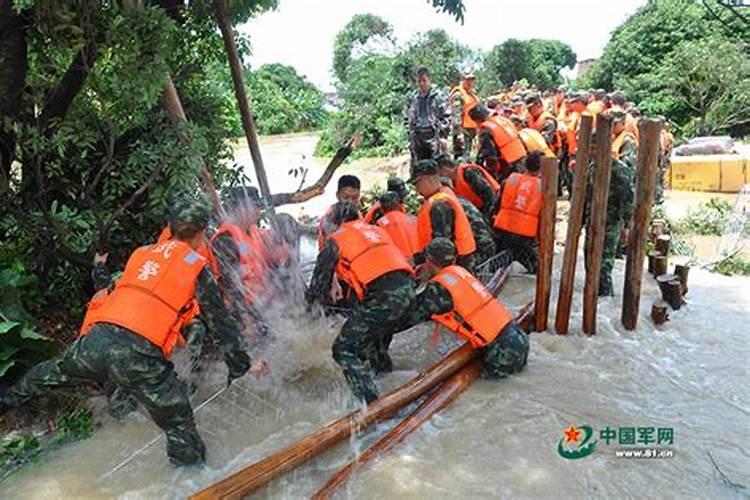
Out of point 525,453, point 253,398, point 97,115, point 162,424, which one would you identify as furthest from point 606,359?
point 97,115

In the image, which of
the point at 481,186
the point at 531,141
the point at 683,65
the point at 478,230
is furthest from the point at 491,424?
the point at 683,65

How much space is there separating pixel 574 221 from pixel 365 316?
2.25m

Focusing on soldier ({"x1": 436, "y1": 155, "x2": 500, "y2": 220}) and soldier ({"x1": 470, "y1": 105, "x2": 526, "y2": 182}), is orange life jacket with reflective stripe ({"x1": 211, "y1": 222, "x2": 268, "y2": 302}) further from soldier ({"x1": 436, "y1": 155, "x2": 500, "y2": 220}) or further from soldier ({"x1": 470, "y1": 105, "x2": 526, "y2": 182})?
soldier ({"x1": 470, "y1": 105, "x2": 526, "y2": 182})

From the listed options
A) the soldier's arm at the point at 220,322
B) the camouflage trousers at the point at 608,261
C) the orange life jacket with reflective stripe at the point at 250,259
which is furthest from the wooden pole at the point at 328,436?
the camouflage trousers at the point at 608,261

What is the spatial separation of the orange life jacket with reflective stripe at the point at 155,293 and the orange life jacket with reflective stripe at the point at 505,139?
18.3 feet

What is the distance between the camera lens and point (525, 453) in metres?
4.35

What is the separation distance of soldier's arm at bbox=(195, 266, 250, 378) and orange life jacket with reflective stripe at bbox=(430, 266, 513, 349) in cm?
158

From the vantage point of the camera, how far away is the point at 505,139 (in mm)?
8680

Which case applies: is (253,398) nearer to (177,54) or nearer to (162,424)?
(162,424)

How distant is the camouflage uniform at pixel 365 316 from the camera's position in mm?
4848

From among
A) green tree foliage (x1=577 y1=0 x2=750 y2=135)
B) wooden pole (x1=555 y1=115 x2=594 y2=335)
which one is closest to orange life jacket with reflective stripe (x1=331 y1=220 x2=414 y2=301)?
wooden pole (x1=555 y1=115 x2=594 y2=335)

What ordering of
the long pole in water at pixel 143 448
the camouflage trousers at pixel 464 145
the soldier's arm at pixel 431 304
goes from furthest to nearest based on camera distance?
the camouflage trousers at pixel 464 145
the soldier's arm at pixel 431 304
the long pole in water at pixel 143 448

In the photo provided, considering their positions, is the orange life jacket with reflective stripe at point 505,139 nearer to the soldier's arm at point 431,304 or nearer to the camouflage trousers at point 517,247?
the camouflage trousers at point 517,247

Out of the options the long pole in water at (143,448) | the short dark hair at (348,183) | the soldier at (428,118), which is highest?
the soldier at (428,118)
